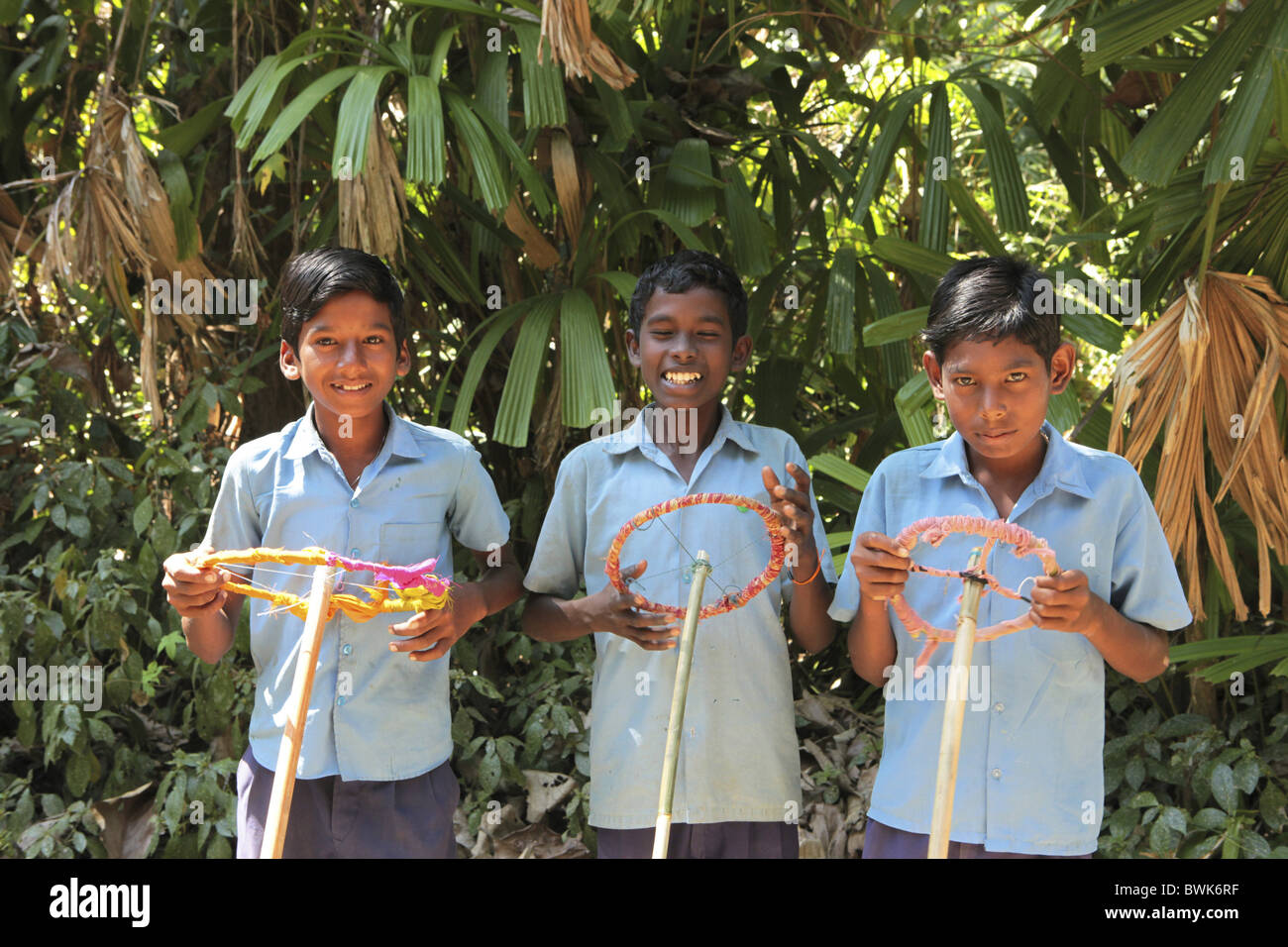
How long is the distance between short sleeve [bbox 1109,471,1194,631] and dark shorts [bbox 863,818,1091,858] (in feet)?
1.27

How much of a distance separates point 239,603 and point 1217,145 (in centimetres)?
204

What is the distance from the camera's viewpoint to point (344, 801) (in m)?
2.11

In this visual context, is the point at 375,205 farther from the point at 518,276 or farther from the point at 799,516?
the point at 799,516

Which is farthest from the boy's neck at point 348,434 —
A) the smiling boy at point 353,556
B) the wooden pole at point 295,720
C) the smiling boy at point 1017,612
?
the smiling boy at point 1017,612

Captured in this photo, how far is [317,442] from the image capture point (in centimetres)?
220

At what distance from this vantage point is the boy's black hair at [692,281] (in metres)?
2.29

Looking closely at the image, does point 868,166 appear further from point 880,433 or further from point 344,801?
point 344,801

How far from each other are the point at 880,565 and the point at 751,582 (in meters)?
0.35

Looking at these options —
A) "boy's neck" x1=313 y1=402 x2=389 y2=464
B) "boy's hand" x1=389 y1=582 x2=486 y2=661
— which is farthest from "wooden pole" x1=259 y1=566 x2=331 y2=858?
"boy's neck" x1=313 y1=402 x2=389 y2=464

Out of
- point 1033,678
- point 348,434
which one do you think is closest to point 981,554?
point 1033,678

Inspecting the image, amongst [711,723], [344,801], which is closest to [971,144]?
[711,723]

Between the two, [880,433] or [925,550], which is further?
[880,433]

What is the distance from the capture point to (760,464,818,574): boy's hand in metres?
1.99

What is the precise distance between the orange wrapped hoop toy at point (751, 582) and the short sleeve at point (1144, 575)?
53cm
